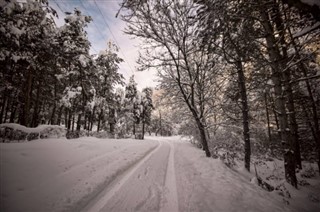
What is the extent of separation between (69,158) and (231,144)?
12847 mm

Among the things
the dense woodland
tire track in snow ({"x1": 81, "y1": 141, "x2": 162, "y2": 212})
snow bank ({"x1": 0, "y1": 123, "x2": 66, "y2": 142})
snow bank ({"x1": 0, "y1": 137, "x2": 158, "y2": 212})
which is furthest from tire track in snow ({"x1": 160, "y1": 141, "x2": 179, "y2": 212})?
snow bank ({"x1": 0, "y1": 123, "x2": 66, "y2": 142})

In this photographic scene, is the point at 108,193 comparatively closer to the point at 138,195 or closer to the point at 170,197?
the point at 138,195

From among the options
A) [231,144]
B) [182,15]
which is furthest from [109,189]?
[231,144]

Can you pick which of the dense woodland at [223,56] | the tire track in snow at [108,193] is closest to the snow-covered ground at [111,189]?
the tire track in snow at [108,193]

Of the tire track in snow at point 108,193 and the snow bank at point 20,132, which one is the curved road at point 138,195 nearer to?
the tire track in snow at point 108,193

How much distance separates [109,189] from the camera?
15.7ft

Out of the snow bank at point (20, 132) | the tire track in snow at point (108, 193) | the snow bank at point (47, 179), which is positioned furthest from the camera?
the snow bank at point (20, 132)

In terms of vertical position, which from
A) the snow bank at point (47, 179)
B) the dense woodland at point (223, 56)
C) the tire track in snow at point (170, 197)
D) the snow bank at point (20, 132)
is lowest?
the tire track in snow at point (170, 197)

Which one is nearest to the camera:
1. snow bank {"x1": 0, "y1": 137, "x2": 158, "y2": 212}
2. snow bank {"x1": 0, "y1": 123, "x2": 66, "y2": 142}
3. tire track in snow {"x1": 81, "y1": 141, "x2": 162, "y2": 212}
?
snow bank {"x1": 0, "y1": 137, "x2": 158, "y2": 212}

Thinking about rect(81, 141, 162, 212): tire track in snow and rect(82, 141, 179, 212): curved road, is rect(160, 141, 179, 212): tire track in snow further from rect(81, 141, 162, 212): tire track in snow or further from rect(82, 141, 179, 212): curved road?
rect(81, 141, 162, 212): tire track in snow

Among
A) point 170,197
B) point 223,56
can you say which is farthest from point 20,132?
point 223,56

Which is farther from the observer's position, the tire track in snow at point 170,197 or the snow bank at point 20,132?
the snow bank at point 20,132

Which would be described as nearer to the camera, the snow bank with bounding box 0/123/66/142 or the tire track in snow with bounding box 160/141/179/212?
the tire track in snow with bounding box 160/141/179/212

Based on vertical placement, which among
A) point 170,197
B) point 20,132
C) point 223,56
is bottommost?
point 170,197
